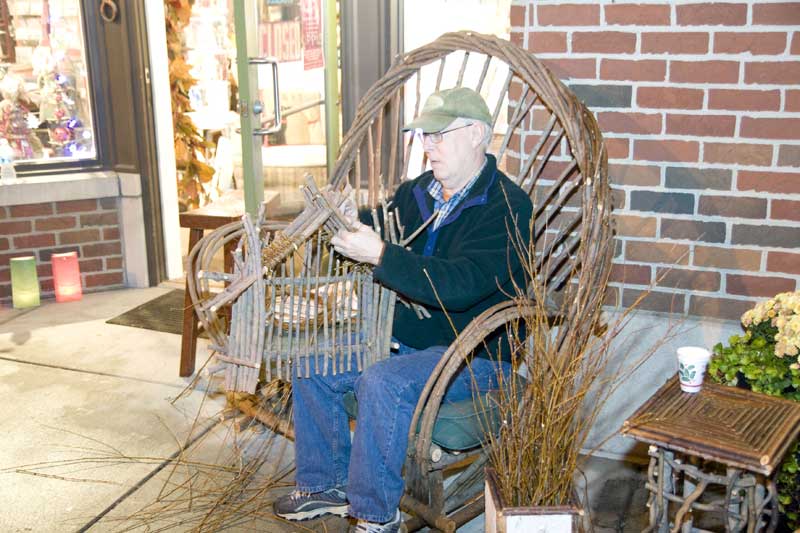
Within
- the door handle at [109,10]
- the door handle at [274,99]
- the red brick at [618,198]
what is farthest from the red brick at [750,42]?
the door handle at [109,10]

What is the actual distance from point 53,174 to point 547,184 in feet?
9.74

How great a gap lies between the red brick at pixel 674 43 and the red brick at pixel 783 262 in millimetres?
651

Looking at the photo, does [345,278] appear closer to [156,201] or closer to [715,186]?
[715,186]

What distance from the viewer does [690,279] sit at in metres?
2.68

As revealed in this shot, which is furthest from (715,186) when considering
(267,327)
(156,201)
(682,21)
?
(156,201)

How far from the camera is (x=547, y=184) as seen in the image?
279 centimetres

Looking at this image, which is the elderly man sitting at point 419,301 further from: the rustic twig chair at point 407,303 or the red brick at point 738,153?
the red brick at point 738,153

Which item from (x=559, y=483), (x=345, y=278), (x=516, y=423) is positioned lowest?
(x=559, y=483)

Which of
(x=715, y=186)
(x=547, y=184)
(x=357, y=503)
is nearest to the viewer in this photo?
(x=357, y=503)

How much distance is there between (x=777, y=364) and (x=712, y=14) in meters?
1.04

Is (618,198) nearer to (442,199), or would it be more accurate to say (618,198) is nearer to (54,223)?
(442,199)

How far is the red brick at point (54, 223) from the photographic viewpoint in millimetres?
4514

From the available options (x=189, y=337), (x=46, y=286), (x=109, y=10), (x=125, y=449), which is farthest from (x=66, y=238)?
(x=125, y=449)

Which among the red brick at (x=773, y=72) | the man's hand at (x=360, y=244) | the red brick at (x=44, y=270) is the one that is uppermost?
the red brick at (x=773, y=72)
